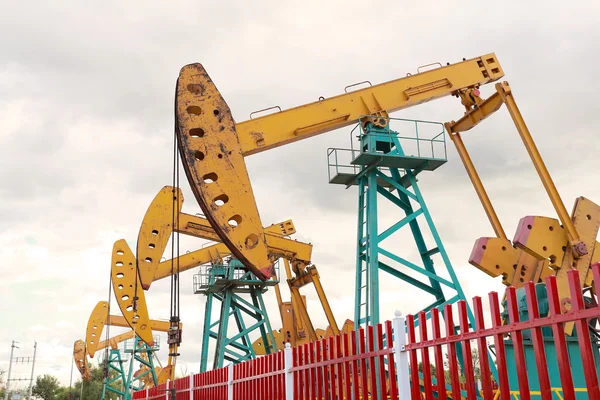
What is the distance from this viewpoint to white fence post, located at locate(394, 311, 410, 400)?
596 centimetres

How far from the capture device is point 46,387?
71.4 metres

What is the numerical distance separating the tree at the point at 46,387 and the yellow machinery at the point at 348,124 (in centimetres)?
6797

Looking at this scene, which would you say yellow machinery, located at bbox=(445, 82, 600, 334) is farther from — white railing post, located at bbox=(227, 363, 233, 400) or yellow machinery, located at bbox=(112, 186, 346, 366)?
yellow machinery, located at bbox=(112, 186, 346, 366)

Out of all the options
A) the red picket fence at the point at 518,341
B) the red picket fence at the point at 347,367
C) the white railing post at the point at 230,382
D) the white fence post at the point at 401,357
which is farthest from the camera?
the white railing post at the point at 230,382

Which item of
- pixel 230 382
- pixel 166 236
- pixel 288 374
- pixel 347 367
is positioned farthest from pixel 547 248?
pixel 166 236

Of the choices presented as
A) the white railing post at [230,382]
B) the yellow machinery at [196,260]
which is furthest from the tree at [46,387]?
the white railing post at [230,382]

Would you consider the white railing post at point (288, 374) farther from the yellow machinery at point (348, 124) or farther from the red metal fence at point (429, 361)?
the yellow machinery at point (348, 124)

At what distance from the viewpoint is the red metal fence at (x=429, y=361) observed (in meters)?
4.12

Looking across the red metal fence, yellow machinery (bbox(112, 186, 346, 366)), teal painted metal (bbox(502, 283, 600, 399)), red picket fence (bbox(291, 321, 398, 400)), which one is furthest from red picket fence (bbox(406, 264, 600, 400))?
yellow machinery (bbox(112, 186, 346, 366))

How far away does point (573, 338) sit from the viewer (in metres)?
10.3

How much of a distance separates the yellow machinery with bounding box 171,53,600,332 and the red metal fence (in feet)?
5.20

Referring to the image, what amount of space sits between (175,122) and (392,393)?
19.0ft

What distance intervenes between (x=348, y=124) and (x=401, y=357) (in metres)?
8.48

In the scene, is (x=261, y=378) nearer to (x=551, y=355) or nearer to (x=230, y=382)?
(x=230, y=382)
